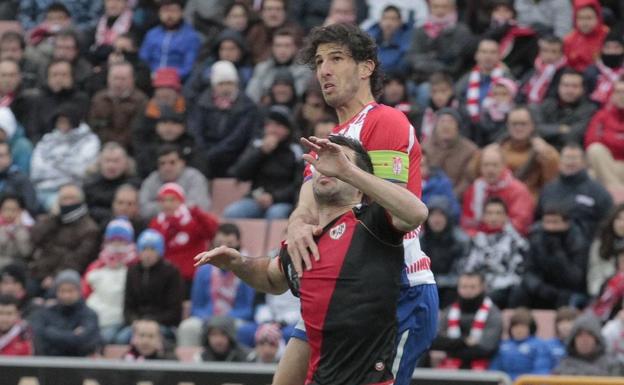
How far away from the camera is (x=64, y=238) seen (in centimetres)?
1379

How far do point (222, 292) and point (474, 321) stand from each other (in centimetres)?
216

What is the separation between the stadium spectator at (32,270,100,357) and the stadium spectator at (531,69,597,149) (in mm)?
3879

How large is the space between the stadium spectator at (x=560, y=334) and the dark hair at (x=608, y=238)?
2.13 ft

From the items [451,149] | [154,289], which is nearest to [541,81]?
[451,149]

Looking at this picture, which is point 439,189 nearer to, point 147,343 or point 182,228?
point 182,228

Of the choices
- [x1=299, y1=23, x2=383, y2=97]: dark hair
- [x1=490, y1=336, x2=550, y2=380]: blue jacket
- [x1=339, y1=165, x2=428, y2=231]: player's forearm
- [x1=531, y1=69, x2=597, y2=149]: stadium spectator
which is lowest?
[x1=490, y1=336, x2=550, y2=380]: blue jacket

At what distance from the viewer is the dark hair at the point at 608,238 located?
39.9ft

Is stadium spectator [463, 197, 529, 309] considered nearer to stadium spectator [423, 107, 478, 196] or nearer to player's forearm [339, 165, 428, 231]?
stadium spectator [423, 107, 478, 196]

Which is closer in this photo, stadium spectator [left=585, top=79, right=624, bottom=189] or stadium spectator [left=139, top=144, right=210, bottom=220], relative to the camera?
stadium spectator [left=585, top=79, right=624, bottom=189]

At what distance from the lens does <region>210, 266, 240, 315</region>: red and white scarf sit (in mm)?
12945

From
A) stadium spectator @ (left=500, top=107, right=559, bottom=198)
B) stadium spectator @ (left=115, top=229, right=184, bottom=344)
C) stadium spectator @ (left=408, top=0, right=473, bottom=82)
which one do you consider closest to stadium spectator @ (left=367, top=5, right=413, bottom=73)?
stadium spectator @ (left=408, top=0, right=473, bottom=82)

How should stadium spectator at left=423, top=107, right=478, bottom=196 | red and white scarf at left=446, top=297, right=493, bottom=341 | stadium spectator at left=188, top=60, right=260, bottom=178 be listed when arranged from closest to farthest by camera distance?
red and white scarf at left=446, top=297, right=493, bottom=341 → stadium spectator at left=423, top=107, right=478, bottom=196 → stadium spectator at left=188, top=60, right=260, bottom=178

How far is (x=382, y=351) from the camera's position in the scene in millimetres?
6648

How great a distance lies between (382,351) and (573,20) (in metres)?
8.91
